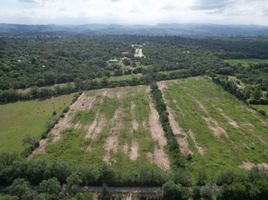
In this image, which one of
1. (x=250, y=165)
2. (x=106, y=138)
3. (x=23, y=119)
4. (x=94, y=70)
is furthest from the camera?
(x=94, y=70)

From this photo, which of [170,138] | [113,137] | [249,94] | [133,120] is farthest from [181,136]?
[249,94]

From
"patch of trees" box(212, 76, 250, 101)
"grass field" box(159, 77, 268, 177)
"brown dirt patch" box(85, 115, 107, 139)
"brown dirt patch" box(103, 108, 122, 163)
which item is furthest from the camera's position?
"patch of trees" box(212, 76, 250, 101)

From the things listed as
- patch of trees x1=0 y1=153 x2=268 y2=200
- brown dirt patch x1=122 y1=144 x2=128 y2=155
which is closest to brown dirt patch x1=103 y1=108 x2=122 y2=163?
brown dirt patch x1=122 y1=144 x2=128 y2=155

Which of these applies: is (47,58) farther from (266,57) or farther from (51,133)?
(266,57)

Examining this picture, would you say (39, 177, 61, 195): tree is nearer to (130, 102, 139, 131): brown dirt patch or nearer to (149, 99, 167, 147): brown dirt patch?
(149, 99, 167, 147): brown dirt patch

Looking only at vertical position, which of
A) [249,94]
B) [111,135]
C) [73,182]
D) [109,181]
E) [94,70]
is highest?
[73,182]

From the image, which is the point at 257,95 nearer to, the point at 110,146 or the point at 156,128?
the point at 156,128

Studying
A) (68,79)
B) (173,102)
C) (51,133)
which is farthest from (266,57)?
(51,133)
